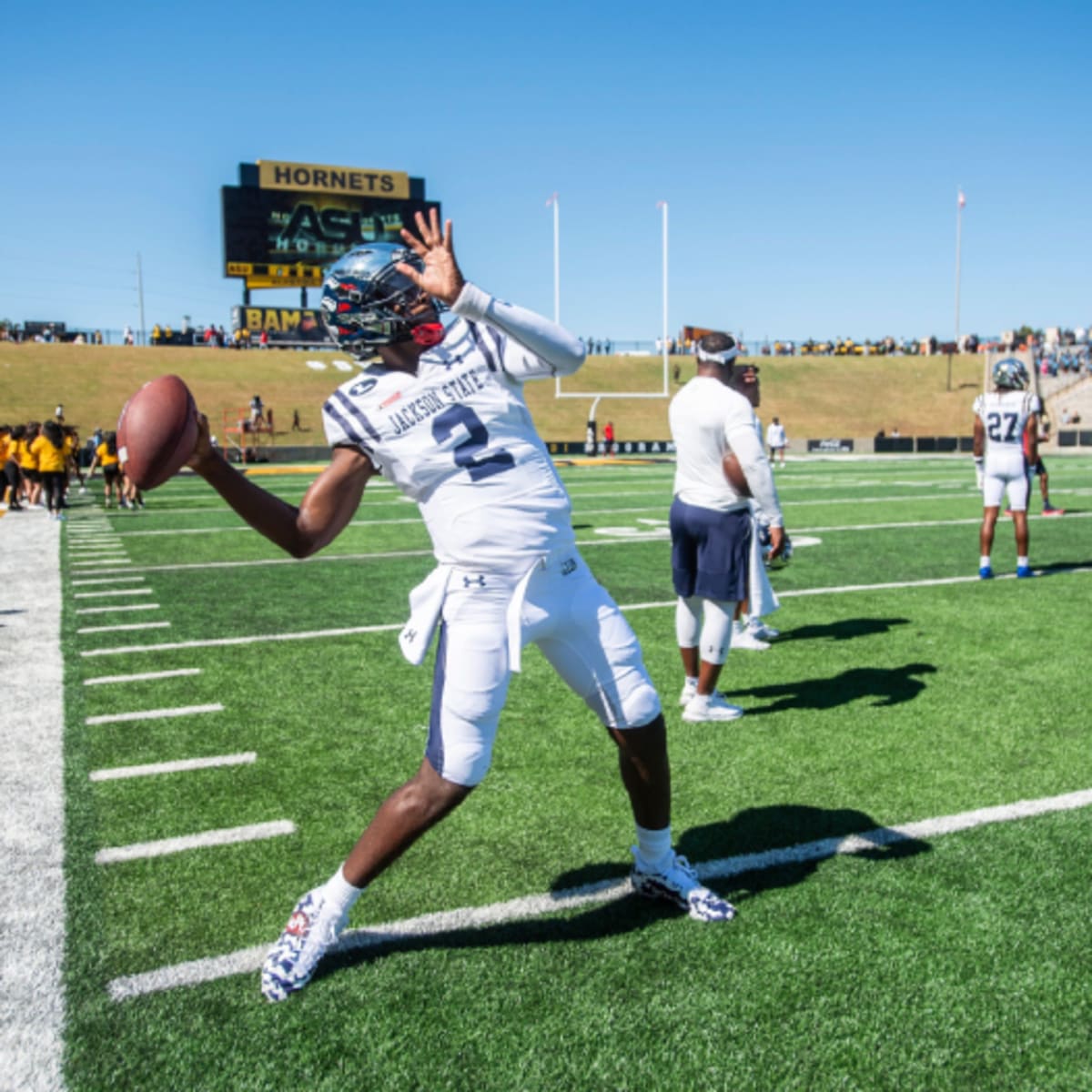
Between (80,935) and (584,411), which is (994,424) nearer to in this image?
(80,935)

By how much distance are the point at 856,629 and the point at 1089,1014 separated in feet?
16.0

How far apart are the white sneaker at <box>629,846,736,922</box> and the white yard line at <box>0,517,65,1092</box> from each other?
1650 mm

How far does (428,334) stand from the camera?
9.00ft

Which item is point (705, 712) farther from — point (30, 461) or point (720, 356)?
point (30, 461)

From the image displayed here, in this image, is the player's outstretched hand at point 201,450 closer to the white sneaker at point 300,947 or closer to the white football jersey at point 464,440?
the white football jersey at point 464,440

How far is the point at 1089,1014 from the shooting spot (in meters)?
2.54

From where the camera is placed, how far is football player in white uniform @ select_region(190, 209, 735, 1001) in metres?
2.67

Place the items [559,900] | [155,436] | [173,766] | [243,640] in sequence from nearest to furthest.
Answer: [155,436] < [559,900] < [173,766] < [243,640]

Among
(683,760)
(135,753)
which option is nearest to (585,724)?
(683,760)

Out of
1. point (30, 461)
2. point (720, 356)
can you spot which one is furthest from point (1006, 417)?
point (30, 461)

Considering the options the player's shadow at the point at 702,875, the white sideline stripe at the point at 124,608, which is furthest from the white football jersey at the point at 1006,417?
the white sideline stripe at the point at 124,608

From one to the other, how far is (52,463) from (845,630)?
1313cm

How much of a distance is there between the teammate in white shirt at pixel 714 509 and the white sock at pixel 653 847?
197 cm

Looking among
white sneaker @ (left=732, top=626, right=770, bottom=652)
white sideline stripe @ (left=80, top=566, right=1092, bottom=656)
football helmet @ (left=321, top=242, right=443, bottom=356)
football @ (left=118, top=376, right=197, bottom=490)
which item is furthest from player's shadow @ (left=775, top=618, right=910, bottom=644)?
football @ (left=118, top=376, right=197, bottom=490)
